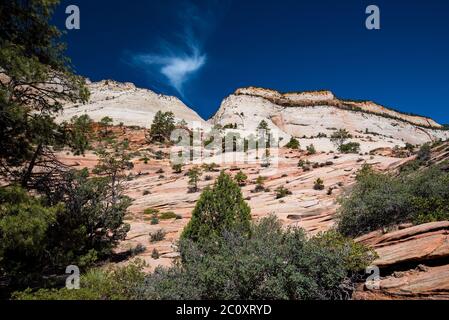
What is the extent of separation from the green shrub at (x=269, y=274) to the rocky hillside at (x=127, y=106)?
64.1 metres

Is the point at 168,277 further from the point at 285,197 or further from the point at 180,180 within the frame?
the point at 180,180

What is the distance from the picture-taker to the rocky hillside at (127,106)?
75.9 metres

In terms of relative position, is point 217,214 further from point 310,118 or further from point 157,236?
point 310,118

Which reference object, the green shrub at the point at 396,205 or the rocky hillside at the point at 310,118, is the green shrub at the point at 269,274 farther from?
the rocky hillside at the point at 310,118

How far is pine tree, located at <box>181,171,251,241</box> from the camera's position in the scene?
1295cm

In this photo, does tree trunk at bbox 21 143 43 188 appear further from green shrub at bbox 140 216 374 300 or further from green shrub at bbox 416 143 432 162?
green shrub at bbox 416 143 432 162

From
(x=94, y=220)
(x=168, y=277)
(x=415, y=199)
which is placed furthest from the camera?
(x=94, y=220)

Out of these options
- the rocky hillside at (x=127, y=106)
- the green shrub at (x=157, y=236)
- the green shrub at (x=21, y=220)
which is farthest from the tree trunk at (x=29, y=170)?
the rocky hillside at (x=127, y=106)

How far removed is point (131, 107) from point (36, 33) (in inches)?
3194

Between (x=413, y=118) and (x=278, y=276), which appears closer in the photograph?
(x=278, y=276)

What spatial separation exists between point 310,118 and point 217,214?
300ft
